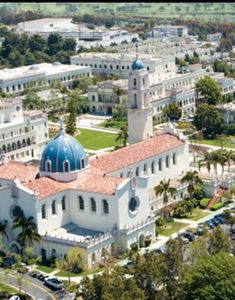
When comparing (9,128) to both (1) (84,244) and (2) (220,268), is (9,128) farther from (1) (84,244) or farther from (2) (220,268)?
(2) (220,268)

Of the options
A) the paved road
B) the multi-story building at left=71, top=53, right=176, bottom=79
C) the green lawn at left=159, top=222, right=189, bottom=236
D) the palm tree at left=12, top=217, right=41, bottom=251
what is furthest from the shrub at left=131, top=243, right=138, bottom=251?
the multi-story building at left=71, top=53, right=176, bottom=79

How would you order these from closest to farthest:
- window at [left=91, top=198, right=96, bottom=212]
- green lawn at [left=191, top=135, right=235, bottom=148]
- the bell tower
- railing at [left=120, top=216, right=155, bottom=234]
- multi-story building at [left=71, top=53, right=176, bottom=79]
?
railing at [left=120, top=216, right=155, bottom=234]
window at [left=91, top=198, right=96, bottom=212]
the bell tower
green lawn at [left=191, top=135, right=235, bottom=148]
multi-story building at [left=71, top=53, right=176, bottom=79]

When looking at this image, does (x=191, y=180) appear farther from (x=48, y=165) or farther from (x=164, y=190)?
(x=48, y=165)

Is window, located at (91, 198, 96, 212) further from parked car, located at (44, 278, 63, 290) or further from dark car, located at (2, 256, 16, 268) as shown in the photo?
parked car, located at (44, 278, 63, 290)

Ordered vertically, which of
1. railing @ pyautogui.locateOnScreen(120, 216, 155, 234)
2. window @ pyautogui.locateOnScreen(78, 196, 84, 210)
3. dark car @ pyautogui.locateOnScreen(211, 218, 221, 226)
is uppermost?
window @ pyautogui.locateOnScreen(78, 196, 84, 210)

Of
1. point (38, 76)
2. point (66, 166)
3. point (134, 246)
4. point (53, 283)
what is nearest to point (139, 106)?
point (66, 166)

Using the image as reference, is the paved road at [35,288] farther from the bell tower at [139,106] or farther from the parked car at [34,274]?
the bell tower at [139,106]

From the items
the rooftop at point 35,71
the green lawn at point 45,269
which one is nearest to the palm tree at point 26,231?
the green lawn at point 45,269
